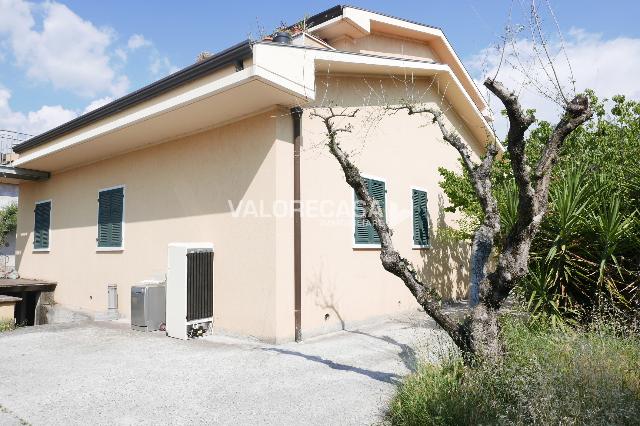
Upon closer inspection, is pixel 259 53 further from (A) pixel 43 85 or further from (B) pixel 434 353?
(A) pixel 43 85

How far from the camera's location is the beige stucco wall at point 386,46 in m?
9.93

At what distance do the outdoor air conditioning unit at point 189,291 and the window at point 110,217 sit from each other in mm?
3251

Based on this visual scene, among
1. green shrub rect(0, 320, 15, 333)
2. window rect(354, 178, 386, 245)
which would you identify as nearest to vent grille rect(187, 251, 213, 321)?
window rect(354, 178, 386, 245)

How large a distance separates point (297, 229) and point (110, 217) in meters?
5.60

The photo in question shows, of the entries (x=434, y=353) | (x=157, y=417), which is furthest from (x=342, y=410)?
(x=157, y=417)

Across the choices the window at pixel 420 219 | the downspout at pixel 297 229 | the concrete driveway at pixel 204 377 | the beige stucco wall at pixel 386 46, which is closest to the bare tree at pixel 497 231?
the concrete driveway at pixel 204 377

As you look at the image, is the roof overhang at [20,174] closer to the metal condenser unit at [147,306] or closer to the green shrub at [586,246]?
the metal condenser unit at [147,306]

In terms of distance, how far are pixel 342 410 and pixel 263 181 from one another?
4.09 meters

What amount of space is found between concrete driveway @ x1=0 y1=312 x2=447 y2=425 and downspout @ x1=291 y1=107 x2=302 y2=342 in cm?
48

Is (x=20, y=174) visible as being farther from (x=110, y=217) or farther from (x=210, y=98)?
(x=210, y=98)

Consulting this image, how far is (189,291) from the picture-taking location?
7469mm

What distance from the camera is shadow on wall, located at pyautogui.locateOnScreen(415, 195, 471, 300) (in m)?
10.9

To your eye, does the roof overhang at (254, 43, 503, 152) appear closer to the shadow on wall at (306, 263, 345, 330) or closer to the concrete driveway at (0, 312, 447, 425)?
the shadow on wall at (306, 263, 345, 330)

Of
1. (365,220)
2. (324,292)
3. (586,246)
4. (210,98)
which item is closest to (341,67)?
(210,98)
